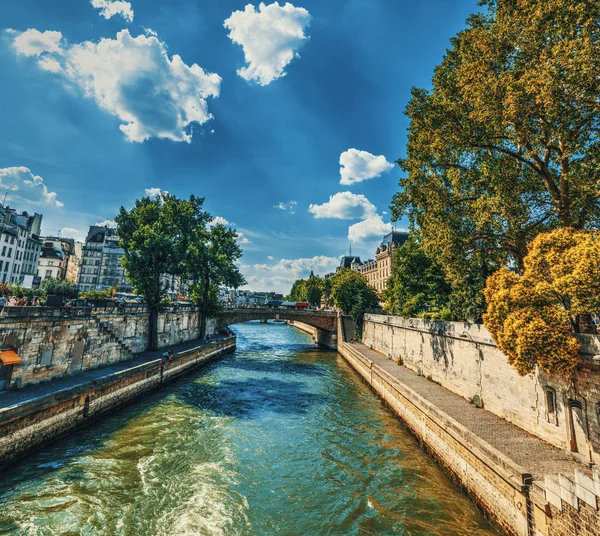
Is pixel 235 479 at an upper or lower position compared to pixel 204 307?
lower

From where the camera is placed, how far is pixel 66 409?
50.2 feet

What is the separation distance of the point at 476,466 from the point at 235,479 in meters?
8.74

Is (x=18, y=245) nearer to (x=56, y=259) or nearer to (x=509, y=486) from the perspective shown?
(x=56, y=259)

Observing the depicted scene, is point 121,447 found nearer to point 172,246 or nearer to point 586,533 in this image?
point 586,533

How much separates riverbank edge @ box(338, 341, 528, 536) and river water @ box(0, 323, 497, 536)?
0.49 m

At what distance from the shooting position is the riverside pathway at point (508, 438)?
10.1 meters

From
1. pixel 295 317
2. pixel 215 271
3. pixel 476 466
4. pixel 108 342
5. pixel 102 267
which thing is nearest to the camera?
pixel 476 466

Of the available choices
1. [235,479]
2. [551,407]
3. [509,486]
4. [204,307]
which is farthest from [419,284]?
[204,307]

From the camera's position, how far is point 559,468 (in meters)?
9.95

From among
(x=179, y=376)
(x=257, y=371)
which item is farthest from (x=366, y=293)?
(x=179, y=376)

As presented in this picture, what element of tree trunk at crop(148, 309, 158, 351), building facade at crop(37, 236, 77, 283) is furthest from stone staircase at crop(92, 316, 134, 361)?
building facade at crop(37, 236, 77, 283)

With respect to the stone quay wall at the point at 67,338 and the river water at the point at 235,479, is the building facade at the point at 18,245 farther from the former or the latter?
the river water at the point at 235,479

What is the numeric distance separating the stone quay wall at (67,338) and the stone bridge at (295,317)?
66.6 feet

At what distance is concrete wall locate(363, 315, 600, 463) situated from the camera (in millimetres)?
10672
